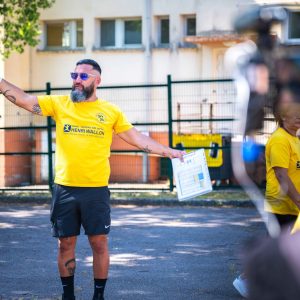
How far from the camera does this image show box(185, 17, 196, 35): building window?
77.5ft

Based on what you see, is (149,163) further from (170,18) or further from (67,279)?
(67,279)

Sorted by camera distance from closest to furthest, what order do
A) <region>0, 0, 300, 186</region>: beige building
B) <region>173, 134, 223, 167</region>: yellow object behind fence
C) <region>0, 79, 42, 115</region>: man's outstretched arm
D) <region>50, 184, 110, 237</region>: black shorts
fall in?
<region>50, 184, 110, 237</region>: black shorts, <region>0, 79, 42, 115</region>: man's outstretched arm, <region>173, 134, 223, 167</region>: yellow object behind fence, <region>0, 0, 300, 186</region>: beige building

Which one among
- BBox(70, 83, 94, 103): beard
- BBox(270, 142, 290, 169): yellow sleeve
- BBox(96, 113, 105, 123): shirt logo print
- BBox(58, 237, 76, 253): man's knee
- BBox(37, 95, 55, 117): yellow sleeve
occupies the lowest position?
BBox(58, 237, 76, 253): man's knee

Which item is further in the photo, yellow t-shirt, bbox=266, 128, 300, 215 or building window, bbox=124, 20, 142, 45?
building window, bbox=124, 20, 142, 45

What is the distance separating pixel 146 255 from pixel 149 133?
33.1 feet

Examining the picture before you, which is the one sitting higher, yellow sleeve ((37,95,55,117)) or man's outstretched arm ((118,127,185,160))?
yellow sleeve ((37,95,55,117))

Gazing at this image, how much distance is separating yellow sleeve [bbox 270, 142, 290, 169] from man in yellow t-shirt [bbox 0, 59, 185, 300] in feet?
4.55

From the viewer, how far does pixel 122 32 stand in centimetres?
2422

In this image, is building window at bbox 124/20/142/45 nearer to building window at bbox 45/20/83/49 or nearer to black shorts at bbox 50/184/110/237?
building window at bbox 45/20/83/49

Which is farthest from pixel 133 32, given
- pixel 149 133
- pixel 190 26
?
pixel 149 133

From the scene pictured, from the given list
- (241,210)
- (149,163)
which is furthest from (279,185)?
(149,163)

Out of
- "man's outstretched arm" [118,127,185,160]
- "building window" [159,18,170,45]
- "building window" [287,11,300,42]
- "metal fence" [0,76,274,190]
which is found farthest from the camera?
"building window" [159,18,170,45]

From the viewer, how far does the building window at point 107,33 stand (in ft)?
80.0

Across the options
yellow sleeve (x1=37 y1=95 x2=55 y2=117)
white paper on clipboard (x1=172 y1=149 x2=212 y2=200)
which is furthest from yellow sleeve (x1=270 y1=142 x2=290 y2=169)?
yellow sleeve (x1=37 y1=95 x2=55 y2=117)
